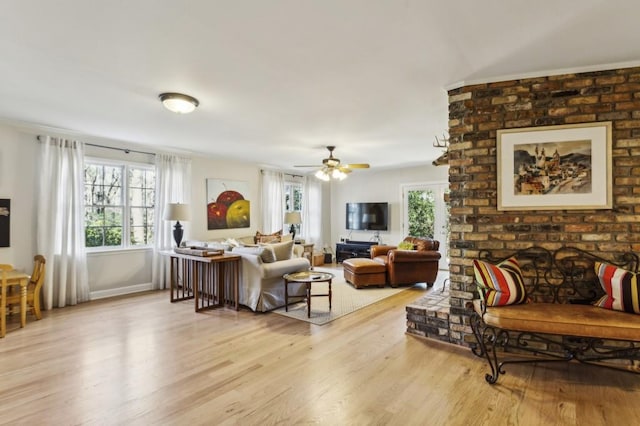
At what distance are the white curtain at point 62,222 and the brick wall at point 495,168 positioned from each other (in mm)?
4970

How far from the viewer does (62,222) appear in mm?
4629

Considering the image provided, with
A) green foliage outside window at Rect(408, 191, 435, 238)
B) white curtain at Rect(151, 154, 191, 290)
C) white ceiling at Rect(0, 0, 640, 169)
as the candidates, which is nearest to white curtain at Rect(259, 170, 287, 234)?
white curtain at Rect(151, 154, 191, 290)

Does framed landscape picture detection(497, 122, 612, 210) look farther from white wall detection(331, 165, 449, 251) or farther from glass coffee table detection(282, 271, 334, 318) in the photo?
white wall detection(331, 165, 449, 251)

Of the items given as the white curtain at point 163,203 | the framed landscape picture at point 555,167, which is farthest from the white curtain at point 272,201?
the framed landscape picture at point 555,167

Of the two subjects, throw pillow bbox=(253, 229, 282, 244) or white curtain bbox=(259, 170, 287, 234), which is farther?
white curtain bbox=(259, 170, 287, 234)

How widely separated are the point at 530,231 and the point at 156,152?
5.55 metres

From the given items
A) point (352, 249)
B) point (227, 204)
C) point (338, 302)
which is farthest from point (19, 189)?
point (352, 249)

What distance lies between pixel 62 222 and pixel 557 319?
574 cm

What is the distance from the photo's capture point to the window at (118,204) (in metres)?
5.14

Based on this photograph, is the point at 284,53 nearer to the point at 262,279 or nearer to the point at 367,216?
the point at 262,279

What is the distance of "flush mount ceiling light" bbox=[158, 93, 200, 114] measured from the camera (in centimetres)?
323

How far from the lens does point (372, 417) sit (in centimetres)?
207

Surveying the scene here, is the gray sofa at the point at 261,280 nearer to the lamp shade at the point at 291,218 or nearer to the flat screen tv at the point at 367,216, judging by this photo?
the lamp shade at the point at 291,218

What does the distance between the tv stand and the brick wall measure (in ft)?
16.6
